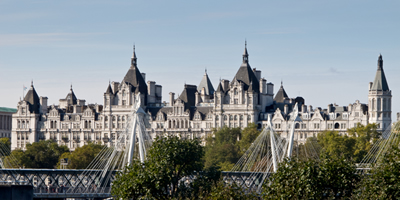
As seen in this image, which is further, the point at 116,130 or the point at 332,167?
the point at 116,130

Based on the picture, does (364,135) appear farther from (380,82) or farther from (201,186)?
(201,186)

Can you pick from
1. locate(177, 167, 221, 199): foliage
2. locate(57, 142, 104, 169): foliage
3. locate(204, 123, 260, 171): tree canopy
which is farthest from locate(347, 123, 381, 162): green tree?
locate(177, 167, 221, 199): foliage

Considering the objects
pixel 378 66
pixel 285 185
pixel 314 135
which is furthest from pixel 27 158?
pixel 285 185

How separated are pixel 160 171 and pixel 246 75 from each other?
110 metres

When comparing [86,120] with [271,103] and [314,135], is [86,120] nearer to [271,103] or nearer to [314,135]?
[271,103]

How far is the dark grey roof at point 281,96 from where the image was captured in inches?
7347

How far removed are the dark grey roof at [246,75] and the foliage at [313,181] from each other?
116 m

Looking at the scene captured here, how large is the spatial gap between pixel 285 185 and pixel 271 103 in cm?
12439

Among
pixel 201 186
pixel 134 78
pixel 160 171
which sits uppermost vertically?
pixel 134 78

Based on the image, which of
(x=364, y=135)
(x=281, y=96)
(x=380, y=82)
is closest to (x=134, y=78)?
(x=281, y=96)

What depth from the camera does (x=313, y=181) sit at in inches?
2416

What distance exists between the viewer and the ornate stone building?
6614 inches

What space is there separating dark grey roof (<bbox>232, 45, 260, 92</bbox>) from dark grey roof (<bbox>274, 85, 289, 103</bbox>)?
716 cm

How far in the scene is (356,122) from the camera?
545 feet
